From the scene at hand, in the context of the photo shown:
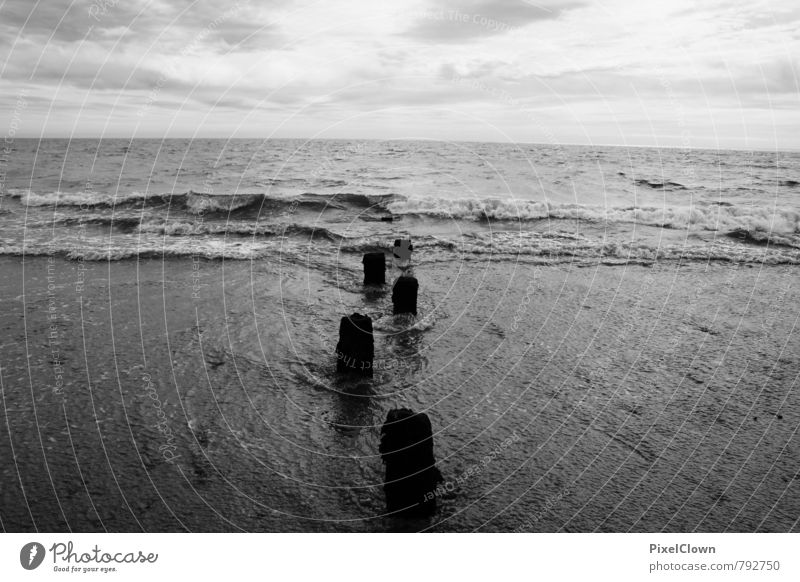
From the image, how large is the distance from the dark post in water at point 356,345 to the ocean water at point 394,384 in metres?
0.26

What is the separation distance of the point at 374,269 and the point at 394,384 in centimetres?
544

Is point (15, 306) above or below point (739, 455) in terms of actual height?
above

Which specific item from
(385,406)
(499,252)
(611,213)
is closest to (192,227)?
(499,252)

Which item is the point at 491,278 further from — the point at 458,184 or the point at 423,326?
the point at 458,184

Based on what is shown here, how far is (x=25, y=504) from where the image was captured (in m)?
4.82

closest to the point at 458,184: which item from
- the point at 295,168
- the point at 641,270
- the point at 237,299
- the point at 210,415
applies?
the point at 295,168

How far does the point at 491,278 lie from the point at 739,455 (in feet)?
25.4

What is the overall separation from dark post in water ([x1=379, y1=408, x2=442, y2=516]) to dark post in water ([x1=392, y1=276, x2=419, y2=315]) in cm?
510

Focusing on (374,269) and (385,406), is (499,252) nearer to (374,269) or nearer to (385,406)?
(374,269)

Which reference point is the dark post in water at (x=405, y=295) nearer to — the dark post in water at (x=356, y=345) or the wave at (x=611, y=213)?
the dark post in water at (x=356, y=345)

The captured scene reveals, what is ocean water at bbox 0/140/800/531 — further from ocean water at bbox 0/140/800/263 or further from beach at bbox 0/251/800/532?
ocean water at bbox 0/140/800/263
